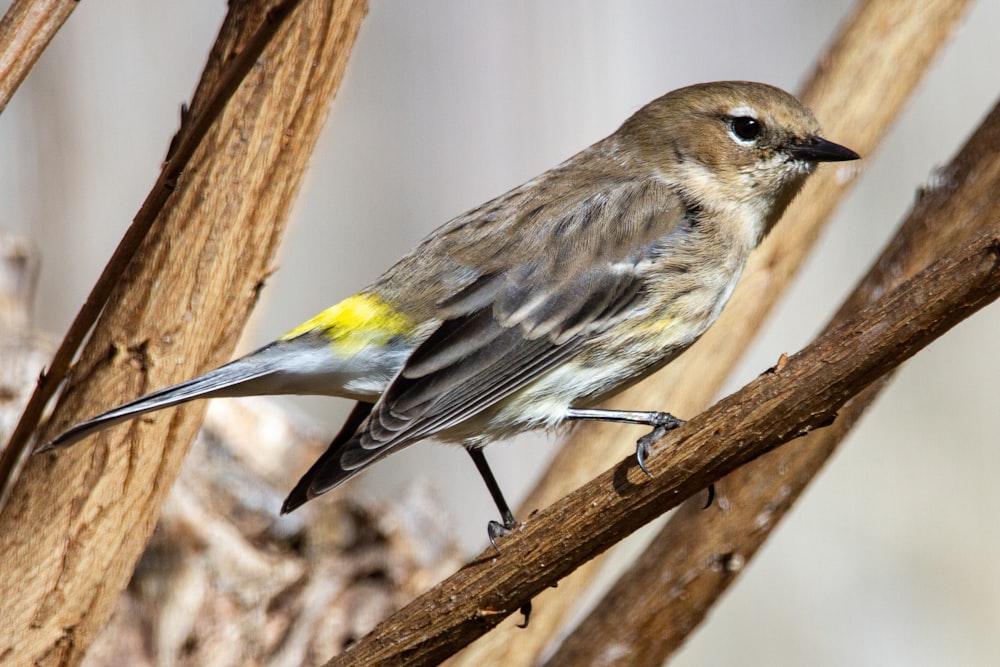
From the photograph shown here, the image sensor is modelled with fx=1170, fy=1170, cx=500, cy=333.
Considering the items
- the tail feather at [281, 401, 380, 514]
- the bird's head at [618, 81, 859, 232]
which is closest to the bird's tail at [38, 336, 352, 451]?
the tail feather at [281, 401, 380, 514]

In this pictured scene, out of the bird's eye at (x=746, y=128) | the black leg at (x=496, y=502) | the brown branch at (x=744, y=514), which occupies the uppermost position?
the bird's eye at (x=746, y=128)

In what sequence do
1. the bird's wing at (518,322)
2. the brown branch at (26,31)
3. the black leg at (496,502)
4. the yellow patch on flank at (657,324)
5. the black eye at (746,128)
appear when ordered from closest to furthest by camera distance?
the brown branch at (26,31) < the bird's wing at (518,322) < the black leg at (496,502) < the yellow patch on flank at (657,324) < the black eye at (746,128)

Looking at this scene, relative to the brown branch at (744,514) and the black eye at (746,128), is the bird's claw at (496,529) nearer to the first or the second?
the brown branch at (744,514)

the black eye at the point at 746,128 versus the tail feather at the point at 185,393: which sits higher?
the black eye at the point at 746,128

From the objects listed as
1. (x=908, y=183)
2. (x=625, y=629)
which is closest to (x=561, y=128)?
(x=908, y=183)

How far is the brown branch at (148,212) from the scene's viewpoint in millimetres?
1822

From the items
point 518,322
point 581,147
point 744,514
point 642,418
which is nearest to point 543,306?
point 518,322

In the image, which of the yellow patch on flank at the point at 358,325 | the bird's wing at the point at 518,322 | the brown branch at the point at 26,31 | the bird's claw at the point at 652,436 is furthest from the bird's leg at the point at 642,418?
the brown branch at the point at 26,31

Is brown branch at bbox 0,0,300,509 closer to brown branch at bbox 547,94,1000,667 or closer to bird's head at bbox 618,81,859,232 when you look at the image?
brown branch at bbox 547,94,1000,667

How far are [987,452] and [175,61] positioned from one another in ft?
13.9

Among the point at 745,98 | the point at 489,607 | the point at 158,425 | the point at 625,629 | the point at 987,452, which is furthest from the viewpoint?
the point at 987,452

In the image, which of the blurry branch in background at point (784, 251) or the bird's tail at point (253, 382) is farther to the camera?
the blurry branch in background at point (784, 251)

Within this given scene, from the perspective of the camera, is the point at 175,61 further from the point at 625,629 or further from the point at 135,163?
the point at 625,629

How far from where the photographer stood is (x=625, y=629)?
2.56m
